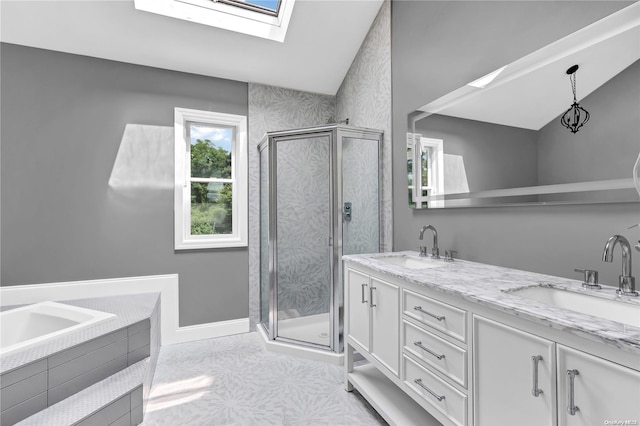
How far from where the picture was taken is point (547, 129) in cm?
134

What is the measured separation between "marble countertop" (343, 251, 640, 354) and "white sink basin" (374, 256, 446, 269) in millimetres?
52

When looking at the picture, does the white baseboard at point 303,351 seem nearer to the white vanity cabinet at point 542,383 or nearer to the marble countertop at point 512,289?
the marble countertop at point 512,289

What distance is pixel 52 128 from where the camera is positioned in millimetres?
2465

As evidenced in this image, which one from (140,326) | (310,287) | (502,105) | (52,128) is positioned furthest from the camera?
(310,287)

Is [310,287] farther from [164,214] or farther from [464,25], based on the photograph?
[464,25]

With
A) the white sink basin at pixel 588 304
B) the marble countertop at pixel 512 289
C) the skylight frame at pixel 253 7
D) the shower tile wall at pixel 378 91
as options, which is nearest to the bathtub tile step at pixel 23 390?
the marble countertop at pixel 512 289

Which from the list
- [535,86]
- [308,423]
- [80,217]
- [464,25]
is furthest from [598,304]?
[80,217]

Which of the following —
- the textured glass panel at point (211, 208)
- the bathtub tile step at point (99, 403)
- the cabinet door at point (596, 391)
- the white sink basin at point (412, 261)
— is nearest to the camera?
the cabinet door at point (596, 391)

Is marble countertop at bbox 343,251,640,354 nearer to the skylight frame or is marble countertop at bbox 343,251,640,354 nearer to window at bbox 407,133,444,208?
window at bbox 407,133,444,208

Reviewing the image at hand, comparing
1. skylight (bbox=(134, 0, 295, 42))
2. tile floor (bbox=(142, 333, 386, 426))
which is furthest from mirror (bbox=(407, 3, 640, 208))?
skylight (bbox=(134, 0, 295, 42))

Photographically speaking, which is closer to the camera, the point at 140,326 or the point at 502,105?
the point at 502,105

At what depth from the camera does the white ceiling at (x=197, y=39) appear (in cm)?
224

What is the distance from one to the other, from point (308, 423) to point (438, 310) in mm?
1068

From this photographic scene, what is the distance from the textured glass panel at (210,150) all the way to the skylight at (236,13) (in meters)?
0.93
